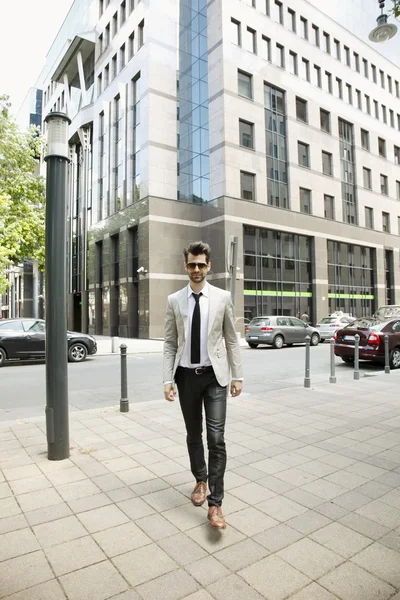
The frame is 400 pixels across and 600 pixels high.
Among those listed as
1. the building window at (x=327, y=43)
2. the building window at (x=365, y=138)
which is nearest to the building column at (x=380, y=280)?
the building window at (x=365, y=138)

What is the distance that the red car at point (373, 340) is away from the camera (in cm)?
1175

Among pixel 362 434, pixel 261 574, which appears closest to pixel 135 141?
pixel 362 434

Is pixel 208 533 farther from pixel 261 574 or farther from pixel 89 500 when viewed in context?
pixel 89 500

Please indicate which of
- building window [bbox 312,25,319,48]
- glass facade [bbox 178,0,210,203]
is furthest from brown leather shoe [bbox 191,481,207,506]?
building window [bbox 312,25,319,48]

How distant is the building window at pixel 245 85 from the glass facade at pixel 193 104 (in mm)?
2355

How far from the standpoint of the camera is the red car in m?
11.8

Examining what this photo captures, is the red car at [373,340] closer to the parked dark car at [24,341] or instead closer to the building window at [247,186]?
the parked dark car at [24,341]

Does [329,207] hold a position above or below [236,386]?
above

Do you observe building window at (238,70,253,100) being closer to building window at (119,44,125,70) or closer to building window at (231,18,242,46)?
building window at (231,18,242,46)

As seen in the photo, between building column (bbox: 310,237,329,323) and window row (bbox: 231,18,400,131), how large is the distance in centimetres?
1329

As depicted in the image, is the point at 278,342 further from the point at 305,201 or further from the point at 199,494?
the point at 305,201

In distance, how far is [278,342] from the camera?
62.2 ft

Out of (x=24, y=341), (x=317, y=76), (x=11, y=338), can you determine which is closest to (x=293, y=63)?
(x=317, y=76)

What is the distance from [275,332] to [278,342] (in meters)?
0.51
